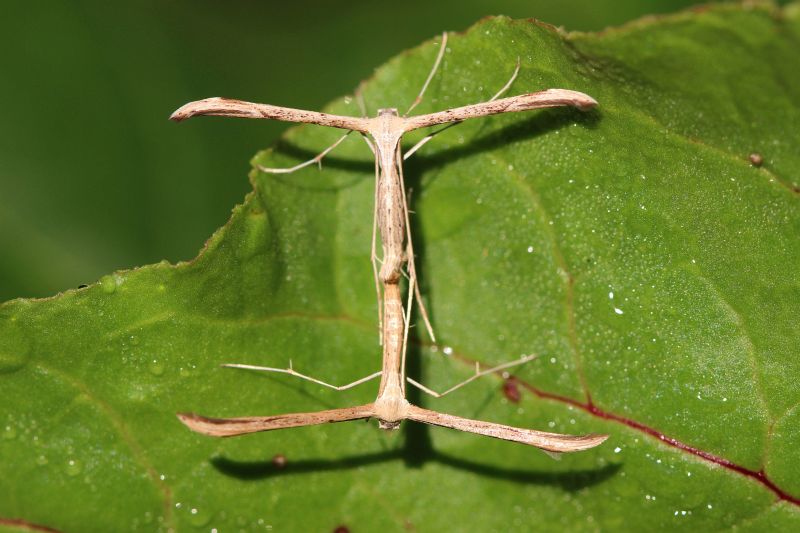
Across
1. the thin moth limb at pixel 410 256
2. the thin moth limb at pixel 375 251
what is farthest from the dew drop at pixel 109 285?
the thin moth limb at pixel 410 256

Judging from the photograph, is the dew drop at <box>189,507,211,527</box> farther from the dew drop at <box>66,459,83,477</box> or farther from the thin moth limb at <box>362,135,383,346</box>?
the thin moth limb at <box>362,135,383,346</box>

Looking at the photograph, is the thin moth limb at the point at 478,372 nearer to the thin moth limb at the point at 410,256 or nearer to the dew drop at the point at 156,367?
the thin moth limb at the point at 410,256

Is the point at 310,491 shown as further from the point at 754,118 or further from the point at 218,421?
the point at 754,118

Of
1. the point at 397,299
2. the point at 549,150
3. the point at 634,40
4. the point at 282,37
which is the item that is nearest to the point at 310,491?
the point at 397,299

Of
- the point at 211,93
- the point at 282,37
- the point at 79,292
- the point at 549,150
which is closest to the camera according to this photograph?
the point at 79,292

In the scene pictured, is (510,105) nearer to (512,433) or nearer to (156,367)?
(512,433)

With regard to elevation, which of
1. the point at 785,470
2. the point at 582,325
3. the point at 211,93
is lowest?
the point at 785,470
